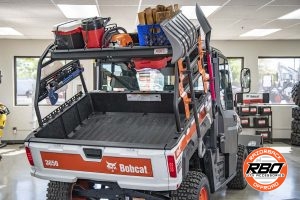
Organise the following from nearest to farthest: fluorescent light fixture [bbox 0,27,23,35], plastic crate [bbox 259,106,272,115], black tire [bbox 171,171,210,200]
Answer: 1. black tire [bbox 171,171,210,200]
2. fluorescent light fixture [bbox 0,27,23,35]
3. plastic crate [bbox 259,106,272,115]

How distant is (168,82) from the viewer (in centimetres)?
435

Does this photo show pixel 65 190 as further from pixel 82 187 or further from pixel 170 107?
pixel 170 107

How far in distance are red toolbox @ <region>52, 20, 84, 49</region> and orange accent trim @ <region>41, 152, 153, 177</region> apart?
1010 millimetres

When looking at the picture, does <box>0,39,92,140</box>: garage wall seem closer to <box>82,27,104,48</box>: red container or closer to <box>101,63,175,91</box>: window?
<box>101,63,175,91</box>: window

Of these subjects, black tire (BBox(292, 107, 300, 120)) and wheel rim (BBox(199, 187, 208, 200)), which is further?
black tire (BBox(292, 107, 300, 120))

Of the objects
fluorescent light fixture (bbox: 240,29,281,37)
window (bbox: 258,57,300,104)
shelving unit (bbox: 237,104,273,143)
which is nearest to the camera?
fluorescent light fixture (bbox: 240,29,281,37)

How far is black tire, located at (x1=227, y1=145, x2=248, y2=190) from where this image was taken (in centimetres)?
565

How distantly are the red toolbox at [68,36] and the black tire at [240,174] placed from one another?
3299mm

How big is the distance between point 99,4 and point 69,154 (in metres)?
3.79

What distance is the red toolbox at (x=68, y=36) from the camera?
11.2ft

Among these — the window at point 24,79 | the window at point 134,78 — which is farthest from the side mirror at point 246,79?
the window at point 24,79

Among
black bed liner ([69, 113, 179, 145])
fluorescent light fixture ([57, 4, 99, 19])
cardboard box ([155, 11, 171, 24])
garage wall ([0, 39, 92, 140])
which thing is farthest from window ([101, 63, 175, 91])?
garage wall ([0, 39, 92, 140])

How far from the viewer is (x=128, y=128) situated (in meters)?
4.08

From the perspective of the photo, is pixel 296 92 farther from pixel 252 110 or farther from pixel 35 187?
pixel 35 187
